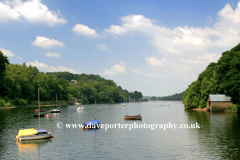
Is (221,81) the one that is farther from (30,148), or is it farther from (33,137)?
(30,148)

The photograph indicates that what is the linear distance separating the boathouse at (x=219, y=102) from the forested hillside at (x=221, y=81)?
2.22 meters

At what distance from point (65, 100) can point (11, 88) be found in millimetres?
70010

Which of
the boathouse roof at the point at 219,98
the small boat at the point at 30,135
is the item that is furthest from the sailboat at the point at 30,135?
the boathouse roof at the point at 219,98

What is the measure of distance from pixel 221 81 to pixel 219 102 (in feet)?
26.3

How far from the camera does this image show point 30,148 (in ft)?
95.9

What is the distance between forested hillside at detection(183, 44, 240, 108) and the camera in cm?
6869

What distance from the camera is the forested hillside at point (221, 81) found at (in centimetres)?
6869

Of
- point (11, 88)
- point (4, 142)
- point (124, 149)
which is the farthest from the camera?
point (11, 88)

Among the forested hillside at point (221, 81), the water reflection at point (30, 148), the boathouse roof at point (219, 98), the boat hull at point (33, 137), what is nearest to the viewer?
the water reflection at point (30, 148)

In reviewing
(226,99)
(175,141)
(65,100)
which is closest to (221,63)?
(226,99)

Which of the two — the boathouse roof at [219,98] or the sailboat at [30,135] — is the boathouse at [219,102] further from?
the sailboat at [30,135]

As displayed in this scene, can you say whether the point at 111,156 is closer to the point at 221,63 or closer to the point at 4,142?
the point at 4,142

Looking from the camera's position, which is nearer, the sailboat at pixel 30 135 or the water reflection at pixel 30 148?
the water reflection at pixel 30 148

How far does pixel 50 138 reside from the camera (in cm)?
3528
